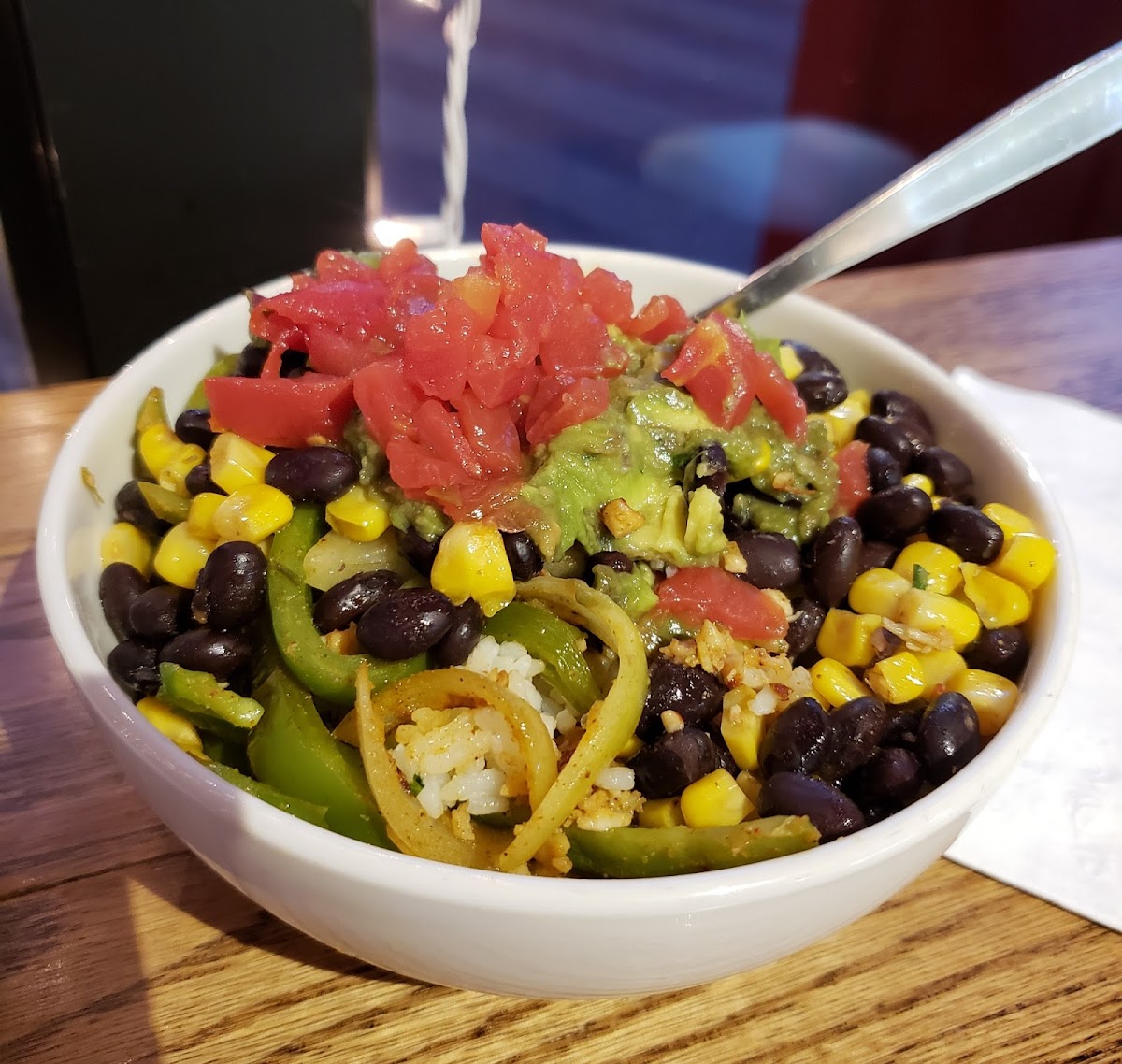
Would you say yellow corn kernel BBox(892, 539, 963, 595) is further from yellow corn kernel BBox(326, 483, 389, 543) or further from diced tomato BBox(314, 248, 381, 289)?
diced tomato BBox(314, 248, 381, 289)

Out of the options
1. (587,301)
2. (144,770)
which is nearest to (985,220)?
(587,301)

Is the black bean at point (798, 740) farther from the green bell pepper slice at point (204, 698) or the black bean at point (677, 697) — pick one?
the green bell pepper slice at point (204, 698)

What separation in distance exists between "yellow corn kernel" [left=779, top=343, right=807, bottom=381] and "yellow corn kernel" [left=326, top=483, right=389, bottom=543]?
3.24ft

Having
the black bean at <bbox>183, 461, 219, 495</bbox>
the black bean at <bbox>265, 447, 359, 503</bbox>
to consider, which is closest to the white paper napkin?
the black bean at <bbox>265, 447, 359, 503</bbox>

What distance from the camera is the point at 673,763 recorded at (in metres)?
1.60

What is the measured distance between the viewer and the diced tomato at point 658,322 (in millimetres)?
2145

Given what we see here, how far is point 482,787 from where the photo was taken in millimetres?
1560

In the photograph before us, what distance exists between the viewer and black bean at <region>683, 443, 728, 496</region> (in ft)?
6.16

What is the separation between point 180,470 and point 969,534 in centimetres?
150

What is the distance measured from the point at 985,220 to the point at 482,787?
6756mm

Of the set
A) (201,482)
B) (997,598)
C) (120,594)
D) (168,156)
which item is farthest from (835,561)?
(168,156)

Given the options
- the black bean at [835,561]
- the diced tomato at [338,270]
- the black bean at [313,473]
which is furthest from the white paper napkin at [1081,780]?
the diced tomato at [338,270]

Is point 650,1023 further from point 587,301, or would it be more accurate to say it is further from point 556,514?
point 587,301

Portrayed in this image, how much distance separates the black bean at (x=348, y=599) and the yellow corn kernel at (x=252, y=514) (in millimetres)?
158
